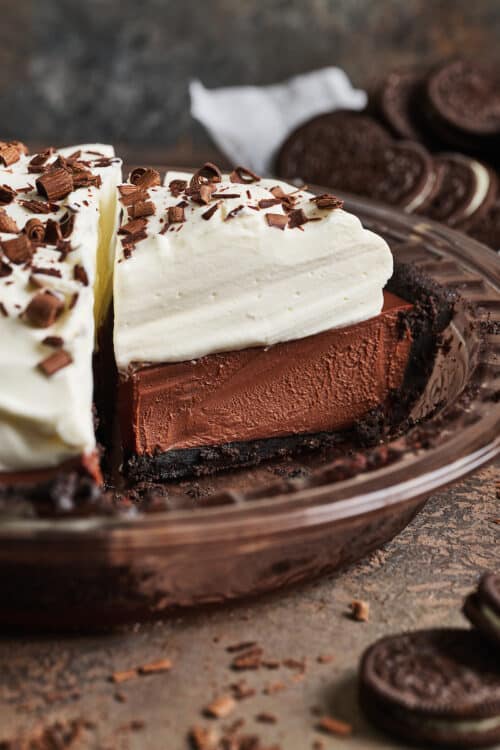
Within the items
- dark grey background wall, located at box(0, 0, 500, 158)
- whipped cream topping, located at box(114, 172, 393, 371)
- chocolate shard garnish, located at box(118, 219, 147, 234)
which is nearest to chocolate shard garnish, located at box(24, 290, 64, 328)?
whipped cream topping, located at box(114, 172, 393, 371)

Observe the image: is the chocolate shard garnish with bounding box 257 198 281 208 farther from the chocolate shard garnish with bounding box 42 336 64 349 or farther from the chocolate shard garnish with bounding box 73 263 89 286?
the chocolate shard garnish with bounding box 42 336 64 349

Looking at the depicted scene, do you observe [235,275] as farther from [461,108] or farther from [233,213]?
[461,108]

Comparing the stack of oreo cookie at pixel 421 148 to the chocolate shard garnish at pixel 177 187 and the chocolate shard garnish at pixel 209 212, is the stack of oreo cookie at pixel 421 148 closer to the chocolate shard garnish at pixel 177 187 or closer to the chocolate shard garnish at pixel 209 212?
the chocolate shard garnish at pixel 177 187

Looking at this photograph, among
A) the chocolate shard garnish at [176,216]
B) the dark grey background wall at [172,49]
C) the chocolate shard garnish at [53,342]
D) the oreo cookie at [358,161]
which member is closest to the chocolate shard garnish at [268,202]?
the chocolate shard garnish at [176,216]

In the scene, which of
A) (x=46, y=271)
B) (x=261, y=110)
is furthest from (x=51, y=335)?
(x=261, y=110)

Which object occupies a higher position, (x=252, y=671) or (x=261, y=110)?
(x=261, y=110)

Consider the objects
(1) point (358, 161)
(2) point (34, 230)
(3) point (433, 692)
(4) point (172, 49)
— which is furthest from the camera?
(4) point (172, 49)
